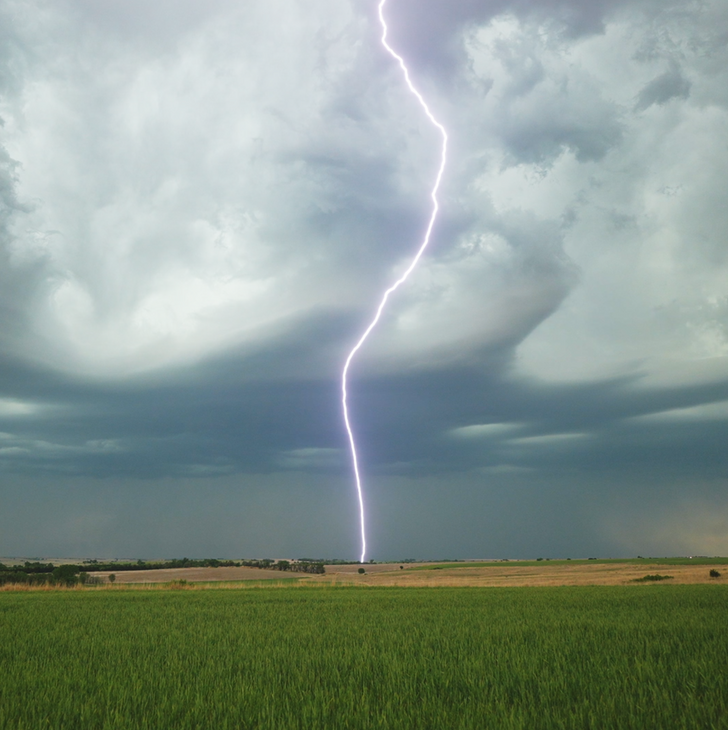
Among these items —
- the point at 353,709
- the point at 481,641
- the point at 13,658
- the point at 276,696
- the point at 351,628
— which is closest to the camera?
the point at 353,709

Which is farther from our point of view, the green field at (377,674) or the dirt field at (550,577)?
the dirt field at (550,577)

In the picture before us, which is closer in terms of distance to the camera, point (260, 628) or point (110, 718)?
point (110, 718)

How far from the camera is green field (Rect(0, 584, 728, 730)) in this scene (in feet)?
21.1

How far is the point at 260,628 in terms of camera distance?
16.8 m

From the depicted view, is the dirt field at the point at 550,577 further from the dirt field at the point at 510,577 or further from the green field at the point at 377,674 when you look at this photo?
the green field at the point at 377,674

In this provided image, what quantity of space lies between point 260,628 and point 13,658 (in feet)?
23.4

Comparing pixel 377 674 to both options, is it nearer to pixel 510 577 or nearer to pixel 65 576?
pixel 510 577

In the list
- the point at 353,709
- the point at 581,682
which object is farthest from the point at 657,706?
the point at 353,709

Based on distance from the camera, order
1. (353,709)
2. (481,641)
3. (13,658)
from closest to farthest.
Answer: (353,709)
(13,658)
(481,641)

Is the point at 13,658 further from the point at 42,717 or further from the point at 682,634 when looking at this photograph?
the point at 682,634

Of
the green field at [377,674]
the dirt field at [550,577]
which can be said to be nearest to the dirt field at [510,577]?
the dirt field at [550,577]

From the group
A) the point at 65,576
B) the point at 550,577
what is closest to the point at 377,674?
the point at 550,577

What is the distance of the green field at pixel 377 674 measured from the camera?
253 inches

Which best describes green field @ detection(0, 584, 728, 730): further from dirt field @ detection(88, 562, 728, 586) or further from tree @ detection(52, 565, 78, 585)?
tree @ detection(52, 565, 78, 585)
